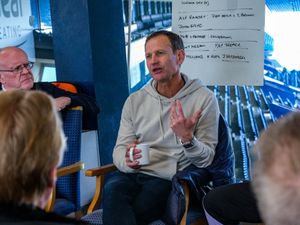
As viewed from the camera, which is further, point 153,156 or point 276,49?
point 276,49

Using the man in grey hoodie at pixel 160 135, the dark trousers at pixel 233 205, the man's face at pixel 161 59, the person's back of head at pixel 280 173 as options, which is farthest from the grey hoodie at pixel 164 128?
the person's back of head at pixel 280 173

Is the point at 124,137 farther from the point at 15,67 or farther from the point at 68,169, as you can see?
the point at 15,67

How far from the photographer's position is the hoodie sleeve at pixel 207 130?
2.46 metres

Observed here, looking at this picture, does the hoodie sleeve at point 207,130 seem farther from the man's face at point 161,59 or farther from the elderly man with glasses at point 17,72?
the elderly man with glasses at point 17,72

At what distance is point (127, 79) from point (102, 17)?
0.55m

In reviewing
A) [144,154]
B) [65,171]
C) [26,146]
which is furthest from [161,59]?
[26,146]

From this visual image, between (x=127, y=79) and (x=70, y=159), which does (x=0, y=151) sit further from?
(x=127, y=79)

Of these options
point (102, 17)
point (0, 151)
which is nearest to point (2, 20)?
point (102, 17)

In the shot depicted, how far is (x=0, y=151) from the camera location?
1.09 meters

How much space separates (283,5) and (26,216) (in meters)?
2.51

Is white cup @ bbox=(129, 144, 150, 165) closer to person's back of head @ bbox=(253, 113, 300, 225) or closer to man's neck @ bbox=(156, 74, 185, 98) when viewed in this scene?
man's neck @ bbox=(156, 74, 185, 98)

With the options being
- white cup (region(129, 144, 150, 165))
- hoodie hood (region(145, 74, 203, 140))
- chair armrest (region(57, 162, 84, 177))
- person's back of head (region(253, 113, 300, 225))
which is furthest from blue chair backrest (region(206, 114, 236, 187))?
person's back of head (region(253, 113, 300, 225))

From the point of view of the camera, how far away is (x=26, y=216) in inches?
41.3

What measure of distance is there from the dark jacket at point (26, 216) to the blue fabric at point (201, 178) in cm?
123
